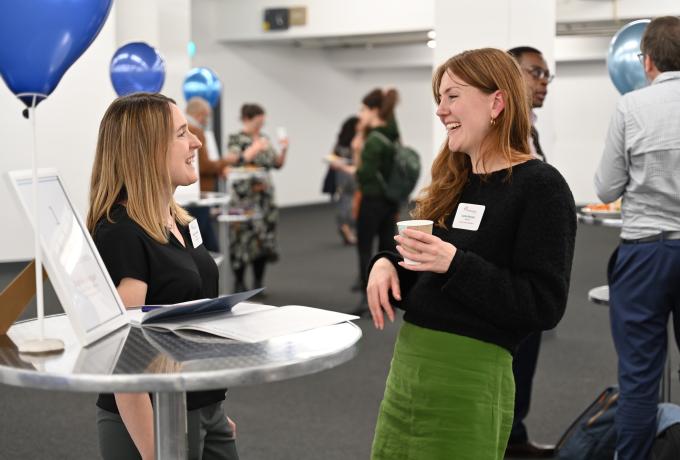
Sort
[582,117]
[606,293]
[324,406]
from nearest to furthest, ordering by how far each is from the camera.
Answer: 1. [606,293]
2. [324,406]
3. [582,117]

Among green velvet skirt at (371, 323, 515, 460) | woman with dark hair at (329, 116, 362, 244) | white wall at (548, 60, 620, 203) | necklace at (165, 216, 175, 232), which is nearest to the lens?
green velvet skirt at (371, 323, 515, 460)

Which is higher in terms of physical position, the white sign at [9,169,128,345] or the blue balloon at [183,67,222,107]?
the blue balloon at [183,67,222,107]

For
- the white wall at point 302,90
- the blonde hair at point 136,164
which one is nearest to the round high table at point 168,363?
the blonde hair at point 136,164

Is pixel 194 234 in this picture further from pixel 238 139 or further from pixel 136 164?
pixel 238 139

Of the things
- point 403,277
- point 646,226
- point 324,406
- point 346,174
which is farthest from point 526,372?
point 346,174

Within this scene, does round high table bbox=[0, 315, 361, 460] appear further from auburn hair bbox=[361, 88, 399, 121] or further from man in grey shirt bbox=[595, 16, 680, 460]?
auburn hair bbox=[361, 88, 399, 121]

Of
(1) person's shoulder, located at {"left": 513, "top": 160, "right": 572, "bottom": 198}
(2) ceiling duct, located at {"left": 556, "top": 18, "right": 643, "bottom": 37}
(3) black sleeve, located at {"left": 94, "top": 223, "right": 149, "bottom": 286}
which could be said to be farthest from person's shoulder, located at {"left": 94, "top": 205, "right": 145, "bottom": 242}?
(2) ceiling duct, located at {"left": 556, "top": 18, "right": 643, "bottom": 37}

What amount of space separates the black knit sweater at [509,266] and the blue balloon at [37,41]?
0.86m

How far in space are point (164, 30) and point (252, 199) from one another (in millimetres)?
2079

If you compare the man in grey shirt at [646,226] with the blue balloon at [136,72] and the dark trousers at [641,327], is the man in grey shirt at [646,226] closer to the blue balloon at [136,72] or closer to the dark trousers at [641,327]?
the dark trousers at [641,327]

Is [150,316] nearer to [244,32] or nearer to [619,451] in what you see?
[619,451]

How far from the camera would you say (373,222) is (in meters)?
6.50

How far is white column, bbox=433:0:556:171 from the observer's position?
5.70m

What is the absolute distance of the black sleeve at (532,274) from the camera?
182cm
